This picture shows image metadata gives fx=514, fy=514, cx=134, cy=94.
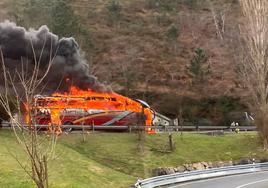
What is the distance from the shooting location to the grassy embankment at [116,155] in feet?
76.6

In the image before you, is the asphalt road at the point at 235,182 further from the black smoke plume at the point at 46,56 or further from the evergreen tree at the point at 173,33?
the evergreen tree at the point at 173,33

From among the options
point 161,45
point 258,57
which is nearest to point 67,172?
point 258,57

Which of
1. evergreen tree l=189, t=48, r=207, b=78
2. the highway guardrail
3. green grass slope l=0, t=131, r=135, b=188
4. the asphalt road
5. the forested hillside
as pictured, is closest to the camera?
green grass slope l=0, t=131, r=135, b=188

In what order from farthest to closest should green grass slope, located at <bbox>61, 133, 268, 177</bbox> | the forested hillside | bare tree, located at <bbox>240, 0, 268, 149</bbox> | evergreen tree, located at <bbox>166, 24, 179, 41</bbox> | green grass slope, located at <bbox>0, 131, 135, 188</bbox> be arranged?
evergreen tree, located at <bbox>166, 24, 179, 41</bbox>
the forested hillside
bare tree, located at <bbox>240, 0, 268, 149</bbox>
green grass slope, located at <bbox>61, 133, 268, 177</bbox>
green grass slope, located at <bbox>0, 131, 135, 188</bbox>

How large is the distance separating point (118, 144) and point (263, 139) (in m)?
12.1

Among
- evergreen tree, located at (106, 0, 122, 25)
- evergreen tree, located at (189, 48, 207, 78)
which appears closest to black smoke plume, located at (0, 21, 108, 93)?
evergreen tree, located at (189, 48, 207, 78)

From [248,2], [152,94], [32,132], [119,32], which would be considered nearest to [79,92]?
[248,2]

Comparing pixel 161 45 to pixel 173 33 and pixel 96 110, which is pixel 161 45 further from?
pixel 96 110

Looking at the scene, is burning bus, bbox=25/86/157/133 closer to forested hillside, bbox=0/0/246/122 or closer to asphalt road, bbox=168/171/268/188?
asphalt road, bbox=168/171/268/188

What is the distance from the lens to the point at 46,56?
122 feet

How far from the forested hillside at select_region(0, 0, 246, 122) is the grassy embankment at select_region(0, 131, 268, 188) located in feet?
82.6

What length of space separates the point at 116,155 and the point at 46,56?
10015 mm

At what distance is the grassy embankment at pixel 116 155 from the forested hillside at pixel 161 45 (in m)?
25.2

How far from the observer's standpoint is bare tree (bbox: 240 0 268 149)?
3991cm
